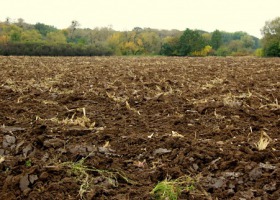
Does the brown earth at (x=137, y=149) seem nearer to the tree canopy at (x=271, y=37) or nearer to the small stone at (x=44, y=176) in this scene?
the small stone at (x=44, y=176)

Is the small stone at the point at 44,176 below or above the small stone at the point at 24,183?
above

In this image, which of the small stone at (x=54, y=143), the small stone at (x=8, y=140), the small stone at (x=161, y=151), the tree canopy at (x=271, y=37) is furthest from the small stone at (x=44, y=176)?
the tree canopy at (x=271, y=37)

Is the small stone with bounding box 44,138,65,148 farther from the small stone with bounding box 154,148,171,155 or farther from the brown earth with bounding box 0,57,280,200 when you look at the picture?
the small stone with bounding box 154,148,171,155

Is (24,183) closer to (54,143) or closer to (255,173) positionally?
(54,143)

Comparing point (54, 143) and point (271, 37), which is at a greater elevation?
point (271, 37)

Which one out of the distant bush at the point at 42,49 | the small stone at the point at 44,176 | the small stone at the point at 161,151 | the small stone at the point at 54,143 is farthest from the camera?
the distant bush at the point at 42,49

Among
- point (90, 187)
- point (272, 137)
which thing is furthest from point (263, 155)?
point (90, 187)

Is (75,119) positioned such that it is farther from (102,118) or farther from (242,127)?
(242,127)

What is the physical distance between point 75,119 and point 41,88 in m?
3.70

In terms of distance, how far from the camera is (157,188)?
10.1ft

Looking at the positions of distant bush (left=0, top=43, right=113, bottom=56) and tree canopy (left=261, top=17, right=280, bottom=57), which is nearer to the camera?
distant bush (left=0, top=43, right=113, bottom=56)

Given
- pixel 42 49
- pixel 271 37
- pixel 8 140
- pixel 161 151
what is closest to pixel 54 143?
pixel 8 140

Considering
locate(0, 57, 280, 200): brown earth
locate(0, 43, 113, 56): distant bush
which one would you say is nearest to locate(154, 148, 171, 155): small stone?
locate(0, 57, 280, 200): brown earth

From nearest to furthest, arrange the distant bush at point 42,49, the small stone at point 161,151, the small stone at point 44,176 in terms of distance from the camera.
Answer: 1. the small stone at point 44,176
2. the small stone at point 161,151
3. the distant bush at point 42,49
